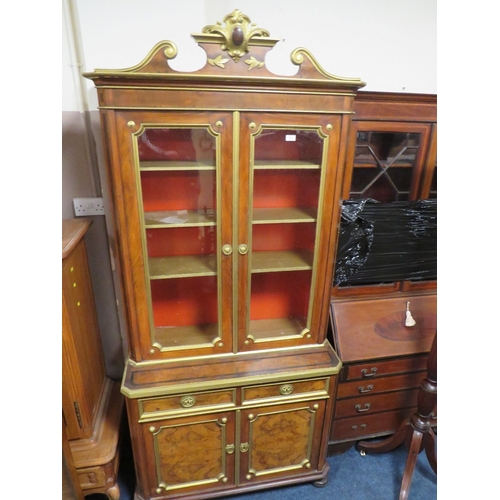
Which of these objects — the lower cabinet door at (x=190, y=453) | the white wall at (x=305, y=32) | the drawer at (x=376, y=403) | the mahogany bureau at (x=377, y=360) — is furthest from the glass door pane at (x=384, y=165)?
the lower cabinet door at (x=190, y=453)

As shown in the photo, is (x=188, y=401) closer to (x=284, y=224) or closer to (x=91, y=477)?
(x=91, y=477)

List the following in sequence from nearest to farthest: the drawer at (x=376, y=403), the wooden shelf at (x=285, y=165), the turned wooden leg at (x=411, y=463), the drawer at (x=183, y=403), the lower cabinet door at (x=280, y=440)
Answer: the wooden shelf at (x=285, y=165)
the drawer at (x=183, y=403)
the lower cabinet door at (x=280, y=440)
the turned wooden leg at (x=411, y=463)
the drawer at (x=376, y=403)

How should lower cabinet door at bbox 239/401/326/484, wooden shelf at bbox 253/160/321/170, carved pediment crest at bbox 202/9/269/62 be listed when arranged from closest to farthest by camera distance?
1. carved pediment crest at bbox 202/9/269/62
2. wooden shelf at bbox 253/160/321/170
3. lower cabinet door at bbox 239/401/326/484

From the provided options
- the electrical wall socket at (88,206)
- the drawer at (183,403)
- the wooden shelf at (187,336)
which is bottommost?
the drawer at (183,403)

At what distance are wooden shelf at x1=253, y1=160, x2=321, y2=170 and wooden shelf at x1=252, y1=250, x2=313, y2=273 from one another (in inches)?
14.2

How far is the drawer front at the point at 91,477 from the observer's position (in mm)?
1516

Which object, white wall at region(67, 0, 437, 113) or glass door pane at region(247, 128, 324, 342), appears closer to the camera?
glass door pane at region(247, 128, 324, 342)

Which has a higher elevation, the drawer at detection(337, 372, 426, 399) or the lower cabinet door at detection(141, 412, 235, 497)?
the drawer at detection(337, 372, 426, 399)

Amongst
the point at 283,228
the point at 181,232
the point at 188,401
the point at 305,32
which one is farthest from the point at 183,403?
the point at 305,32

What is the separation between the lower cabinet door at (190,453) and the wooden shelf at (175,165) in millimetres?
1039

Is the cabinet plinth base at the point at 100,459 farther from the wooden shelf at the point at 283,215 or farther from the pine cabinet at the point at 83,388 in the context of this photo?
the wooden shelf at the point at 283,215

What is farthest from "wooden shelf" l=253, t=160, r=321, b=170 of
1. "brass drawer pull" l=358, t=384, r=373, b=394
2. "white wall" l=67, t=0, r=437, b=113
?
"brass drawer pull" l=358, t=384, r=373, b=394

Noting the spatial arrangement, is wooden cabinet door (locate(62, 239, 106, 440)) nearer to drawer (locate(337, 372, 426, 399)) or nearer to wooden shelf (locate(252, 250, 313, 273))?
wooden shelf (locate(252, 250, 313, 273))

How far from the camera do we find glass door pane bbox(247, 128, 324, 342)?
133 cm
